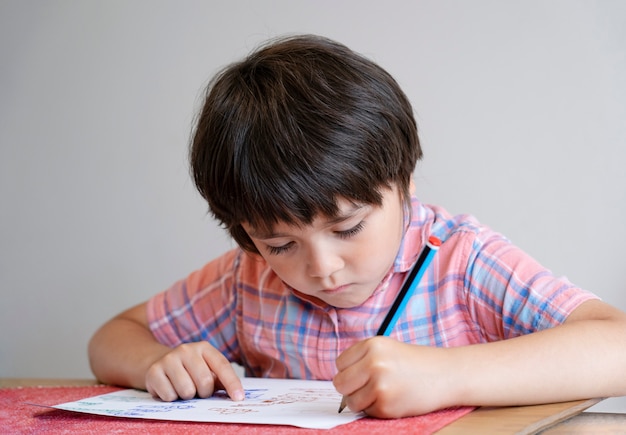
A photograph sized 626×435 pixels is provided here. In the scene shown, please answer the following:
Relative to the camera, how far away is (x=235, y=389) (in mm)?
784

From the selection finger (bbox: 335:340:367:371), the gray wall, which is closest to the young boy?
finger (bbox: 335:340:367:371)

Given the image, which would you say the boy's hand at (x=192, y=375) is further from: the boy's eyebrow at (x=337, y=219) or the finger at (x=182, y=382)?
the boy's eyebrow at (x=337, y=219)

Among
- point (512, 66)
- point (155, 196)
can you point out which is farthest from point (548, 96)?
point (155, 196)

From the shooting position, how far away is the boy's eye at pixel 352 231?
2.61ft

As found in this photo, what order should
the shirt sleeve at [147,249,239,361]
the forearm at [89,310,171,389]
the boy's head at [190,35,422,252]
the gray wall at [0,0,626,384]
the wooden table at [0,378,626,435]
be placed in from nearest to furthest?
1. the wooden table at [0,378,626,435]
2. the boy's head at [190,35,422,252]
3. the forearm at [89,310,171,389]
4. the shirt sleeve at [147,249,239,361]
5. the gray wall at [0,0,626,384]

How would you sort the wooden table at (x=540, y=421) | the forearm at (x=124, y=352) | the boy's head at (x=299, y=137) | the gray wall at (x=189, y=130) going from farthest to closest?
1. the gray wall at (x=189, y=130)
2. the forearm at (x=124, y=352)
3. the boy's head at (x=299, y=137)
4. the wooden table at (x=540, y=421)

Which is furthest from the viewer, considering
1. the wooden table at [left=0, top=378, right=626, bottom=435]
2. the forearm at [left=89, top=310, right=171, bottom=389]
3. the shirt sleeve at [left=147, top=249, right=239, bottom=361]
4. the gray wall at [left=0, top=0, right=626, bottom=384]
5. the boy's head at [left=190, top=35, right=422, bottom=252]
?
the gray wall at [left=0, top=0, right=626, bottom=384]

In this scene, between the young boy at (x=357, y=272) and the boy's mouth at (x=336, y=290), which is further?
the boy's mouth at (x=336, y=290)

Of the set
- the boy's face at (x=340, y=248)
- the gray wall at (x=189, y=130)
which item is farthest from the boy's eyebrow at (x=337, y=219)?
the gray wall at (x=189, y=130)

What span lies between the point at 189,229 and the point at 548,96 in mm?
752

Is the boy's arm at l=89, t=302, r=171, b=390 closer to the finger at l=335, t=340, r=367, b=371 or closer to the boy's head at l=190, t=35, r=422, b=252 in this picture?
the boy's head at l=190, t=35, r=422, b=252

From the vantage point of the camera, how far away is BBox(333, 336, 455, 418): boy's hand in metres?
0.62

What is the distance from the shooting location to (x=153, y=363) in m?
0.89

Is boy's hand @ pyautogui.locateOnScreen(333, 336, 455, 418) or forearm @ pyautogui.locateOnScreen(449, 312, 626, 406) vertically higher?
boy's hand @ pyautogui.locateOnScreen(333, 336, 455, 418)
